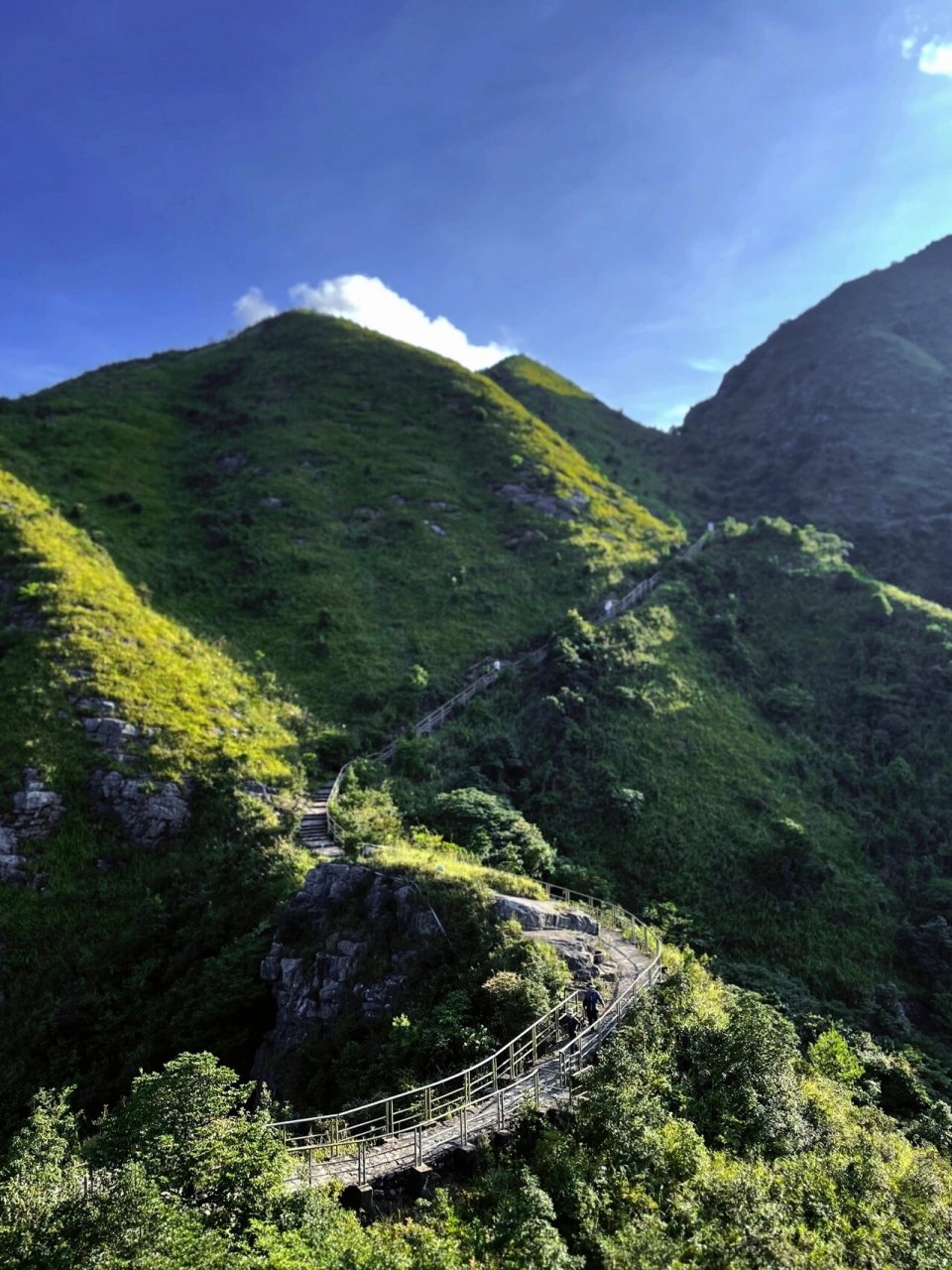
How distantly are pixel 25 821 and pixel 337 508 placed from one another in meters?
37.1

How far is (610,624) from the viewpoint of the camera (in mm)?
45938

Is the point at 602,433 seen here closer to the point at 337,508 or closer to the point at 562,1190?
the point at 337,508

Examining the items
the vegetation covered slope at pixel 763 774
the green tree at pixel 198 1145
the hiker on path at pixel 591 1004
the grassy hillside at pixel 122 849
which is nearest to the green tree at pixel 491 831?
the vegetation covered slope at pixel 763 774

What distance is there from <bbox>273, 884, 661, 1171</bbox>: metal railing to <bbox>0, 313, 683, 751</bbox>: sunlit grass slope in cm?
2479

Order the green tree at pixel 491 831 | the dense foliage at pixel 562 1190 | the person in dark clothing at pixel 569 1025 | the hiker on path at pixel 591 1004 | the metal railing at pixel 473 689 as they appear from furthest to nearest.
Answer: the metal railing at pixel 473 689
the green tree at pixel 491 831
the hiker on path at pixel 591 1004
the person in dark clothing at pixel 569 1025
the dense foliage at pixel 562 1190

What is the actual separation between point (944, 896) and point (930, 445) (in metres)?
65.1

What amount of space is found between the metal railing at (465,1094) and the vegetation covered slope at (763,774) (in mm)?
11969

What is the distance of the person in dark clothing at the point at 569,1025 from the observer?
15.6 meters

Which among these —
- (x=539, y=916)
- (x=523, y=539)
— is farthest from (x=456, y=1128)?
(x=523, y=539)

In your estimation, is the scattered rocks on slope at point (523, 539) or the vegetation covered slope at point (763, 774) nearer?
the vegetation covered slope at point (763, 774)

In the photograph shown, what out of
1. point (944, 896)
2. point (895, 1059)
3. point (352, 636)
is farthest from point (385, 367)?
point (895, 1059)

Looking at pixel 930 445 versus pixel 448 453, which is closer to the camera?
pixel 448 453

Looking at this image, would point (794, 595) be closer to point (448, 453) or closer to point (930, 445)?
point (448, 453)

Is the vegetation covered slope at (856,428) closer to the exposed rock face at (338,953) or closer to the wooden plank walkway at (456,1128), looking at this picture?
the exposed rock face at (338,953)
